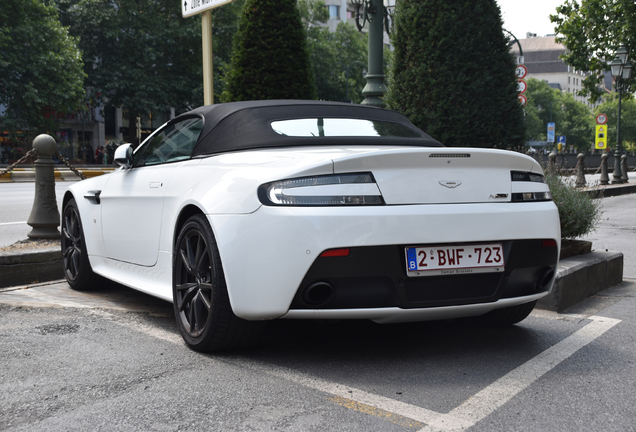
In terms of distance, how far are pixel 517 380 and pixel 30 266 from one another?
4.07 meters

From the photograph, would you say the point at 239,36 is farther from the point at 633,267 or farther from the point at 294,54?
the point at 633,267

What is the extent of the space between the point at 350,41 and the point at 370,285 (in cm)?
5642

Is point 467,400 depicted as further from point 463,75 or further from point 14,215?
point 14,215

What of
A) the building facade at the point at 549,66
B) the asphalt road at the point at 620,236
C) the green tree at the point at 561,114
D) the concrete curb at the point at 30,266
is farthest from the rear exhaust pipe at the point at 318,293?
the building facade at the point at 549,66

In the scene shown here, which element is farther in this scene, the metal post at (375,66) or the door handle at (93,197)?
the metal post at (375,66)

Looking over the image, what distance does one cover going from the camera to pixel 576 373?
3.32m

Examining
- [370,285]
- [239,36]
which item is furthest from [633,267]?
[239,36]

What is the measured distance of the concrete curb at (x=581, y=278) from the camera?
484 cm

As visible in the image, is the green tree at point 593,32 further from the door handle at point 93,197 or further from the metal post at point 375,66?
the door handle at point 93,197

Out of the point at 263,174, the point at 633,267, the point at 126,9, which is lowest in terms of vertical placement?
the point at 633,267

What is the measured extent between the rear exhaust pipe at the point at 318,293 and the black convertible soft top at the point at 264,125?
1.08 meters

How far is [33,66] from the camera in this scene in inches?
1330

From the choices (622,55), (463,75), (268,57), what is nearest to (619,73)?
(622,55)

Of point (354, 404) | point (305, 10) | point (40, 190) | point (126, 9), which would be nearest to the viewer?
point (354, 404)
